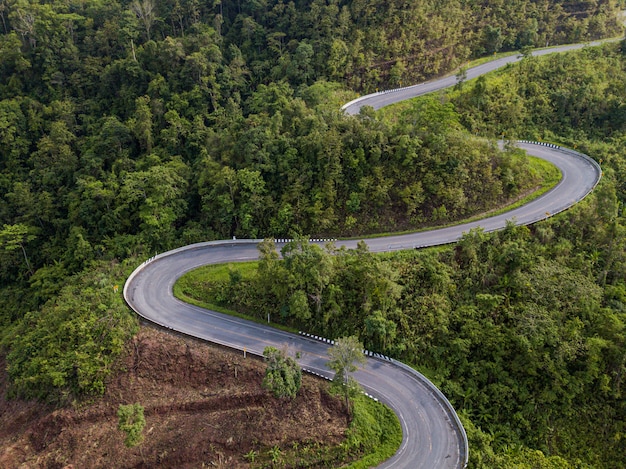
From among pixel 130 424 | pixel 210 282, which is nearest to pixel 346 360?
pixel 130 424

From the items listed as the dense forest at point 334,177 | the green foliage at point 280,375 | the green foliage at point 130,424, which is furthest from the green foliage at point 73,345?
the green foliage at point 280,375

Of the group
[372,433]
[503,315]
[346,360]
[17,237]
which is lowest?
[372,433]

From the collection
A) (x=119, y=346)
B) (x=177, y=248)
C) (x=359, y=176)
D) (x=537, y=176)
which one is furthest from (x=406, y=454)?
(x=537, y=176)

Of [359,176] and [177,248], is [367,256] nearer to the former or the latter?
[359,176]

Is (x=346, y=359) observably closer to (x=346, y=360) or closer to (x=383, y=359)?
(x=346, y=360)

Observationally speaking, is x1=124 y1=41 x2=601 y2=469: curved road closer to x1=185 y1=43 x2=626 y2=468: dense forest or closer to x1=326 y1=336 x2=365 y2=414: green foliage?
x1=185 y1=43 x2=626 y2=468: dense forest

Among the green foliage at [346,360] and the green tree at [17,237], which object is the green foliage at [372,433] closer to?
the green foliage at [346,360]

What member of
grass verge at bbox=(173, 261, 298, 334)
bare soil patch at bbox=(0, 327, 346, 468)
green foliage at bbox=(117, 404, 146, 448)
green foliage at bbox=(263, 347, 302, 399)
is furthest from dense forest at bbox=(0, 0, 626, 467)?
green foliage at bbox=(117, 404, 146, 448)
